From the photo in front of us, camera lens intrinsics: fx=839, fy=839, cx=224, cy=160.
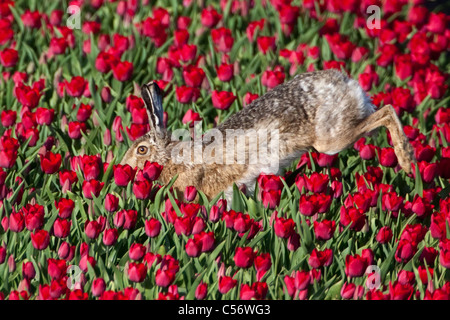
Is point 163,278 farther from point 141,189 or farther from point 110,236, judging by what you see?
point 141,189

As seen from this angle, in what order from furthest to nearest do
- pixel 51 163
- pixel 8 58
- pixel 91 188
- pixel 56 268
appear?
pixel 8 58 < pixel 51 163 < pixel 91 188 < pixel 56 268

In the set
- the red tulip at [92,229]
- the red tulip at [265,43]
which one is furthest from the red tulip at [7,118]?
the red tulip at [265,43]

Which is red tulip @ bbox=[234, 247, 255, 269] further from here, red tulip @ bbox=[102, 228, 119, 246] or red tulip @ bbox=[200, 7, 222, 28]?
red tulip @ bbox=[200, 7, 222, 28]

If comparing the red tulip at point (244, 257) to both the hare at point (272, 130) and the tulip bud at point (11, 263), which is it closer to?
the tulip bud at point (11, 263)

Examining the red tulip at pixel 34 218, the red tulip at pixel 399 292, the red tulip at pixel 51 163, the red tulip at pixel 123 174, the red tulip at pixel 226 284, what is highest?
the red tulip at pixel 51 163

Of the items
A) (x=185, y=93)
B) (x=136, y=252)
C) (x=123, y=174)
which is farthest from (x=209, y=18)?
(x=136, y=252)

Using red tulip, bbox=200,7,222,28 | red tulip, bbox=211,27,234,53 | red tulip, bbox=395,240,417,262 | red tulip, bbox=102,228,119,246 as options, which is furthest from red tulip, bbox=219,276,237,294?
red tulip, bbox=200,7,222,28
